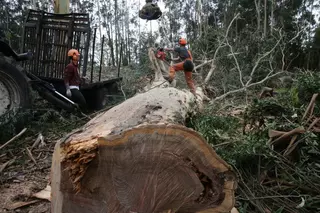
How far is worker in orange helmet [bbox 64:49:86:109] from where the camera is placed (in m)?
6.16

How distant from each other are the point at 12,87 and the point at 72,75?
61.0 inches

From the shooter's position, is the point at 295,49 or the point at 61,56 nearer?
the point at 61,56

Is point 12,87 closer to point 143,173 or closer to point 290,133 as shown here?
point 143,173

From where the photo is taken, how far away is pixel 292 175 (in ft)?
10.2

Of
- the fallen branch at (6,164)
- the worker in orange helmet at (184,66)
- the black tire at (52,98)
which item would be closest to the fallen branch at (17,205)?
the fallen branch at (6,164)

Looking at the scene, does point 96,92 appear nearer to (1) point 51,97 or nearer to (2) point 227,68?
(1) point 51,97

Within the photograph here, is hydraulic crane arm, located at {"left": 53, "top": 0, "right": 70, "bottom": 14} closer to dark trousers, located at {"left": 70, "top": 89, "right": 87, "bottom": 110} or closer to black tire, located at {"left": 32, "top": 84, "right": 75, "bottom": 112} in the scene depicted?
dark trousers, located at {"left": 70, "top": 89, "right": 87, "bottom": 110}

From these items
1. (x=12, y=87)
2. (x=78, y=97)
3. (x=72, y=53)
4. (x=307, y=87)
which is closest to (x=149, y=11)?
(x=72, y=53)

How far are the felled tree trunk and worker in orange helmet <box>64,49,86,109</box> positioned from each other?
4395mm

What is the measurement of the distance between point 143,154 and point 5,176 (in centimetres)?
260

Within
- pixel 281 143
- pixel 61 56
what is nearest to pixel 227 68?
pixel 61 56

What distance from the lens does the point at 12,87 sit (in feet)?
15.8

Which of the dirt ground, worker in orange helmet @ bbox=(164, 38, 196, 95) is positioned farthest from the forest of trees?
the dirt ground

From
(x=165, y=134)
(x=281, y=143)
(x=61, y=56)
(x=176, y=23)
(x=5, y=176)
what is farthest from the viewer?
(x=176, y=23)
